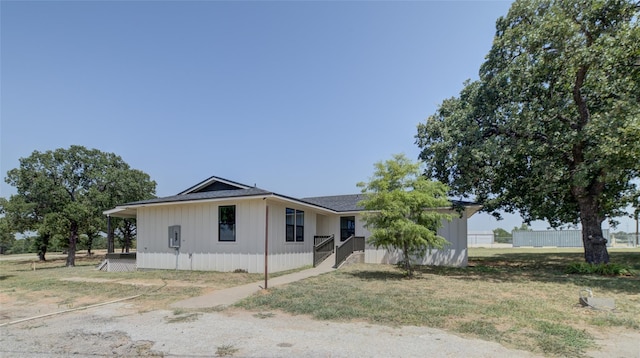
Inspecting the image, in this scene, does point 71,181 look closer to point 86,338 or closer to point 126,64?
point 126,64

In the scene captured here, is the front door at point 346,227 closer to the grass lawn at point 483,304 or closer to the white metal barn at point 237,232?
the white metal barn at point 237,232

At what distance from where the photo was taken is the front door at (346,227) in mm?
17438

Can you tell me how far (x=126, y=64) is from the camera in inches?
531

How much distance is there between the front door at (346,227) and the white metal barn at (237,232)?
0.79 m

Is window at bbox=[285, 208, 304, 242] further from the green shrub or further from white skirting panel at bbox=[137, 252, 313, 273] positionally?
the green shrub

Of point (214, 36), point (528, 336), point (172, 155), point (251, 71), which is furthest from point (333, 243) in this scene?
point (172, 155)

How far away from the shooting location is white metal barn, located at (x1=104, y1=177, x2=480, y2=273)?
12555 mm

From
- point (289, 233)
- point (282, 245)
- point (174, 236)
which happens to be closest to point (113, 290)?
point (174, 236)

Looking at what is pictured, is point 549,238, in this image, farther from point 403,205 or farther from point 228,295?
point 228,295

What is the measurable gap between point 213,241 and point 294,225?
3455mm

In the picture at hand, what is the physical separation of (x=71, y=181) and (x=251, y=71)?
41.6ft

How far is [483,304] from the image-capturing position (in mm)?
6895

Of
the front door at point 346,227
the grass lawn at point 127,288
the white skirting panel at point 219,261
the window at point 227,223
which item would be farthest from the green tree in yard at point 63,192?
the front door at point 346,227

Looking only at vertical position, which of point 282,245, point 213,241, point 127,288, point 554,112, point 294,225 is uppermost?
point 554,112
